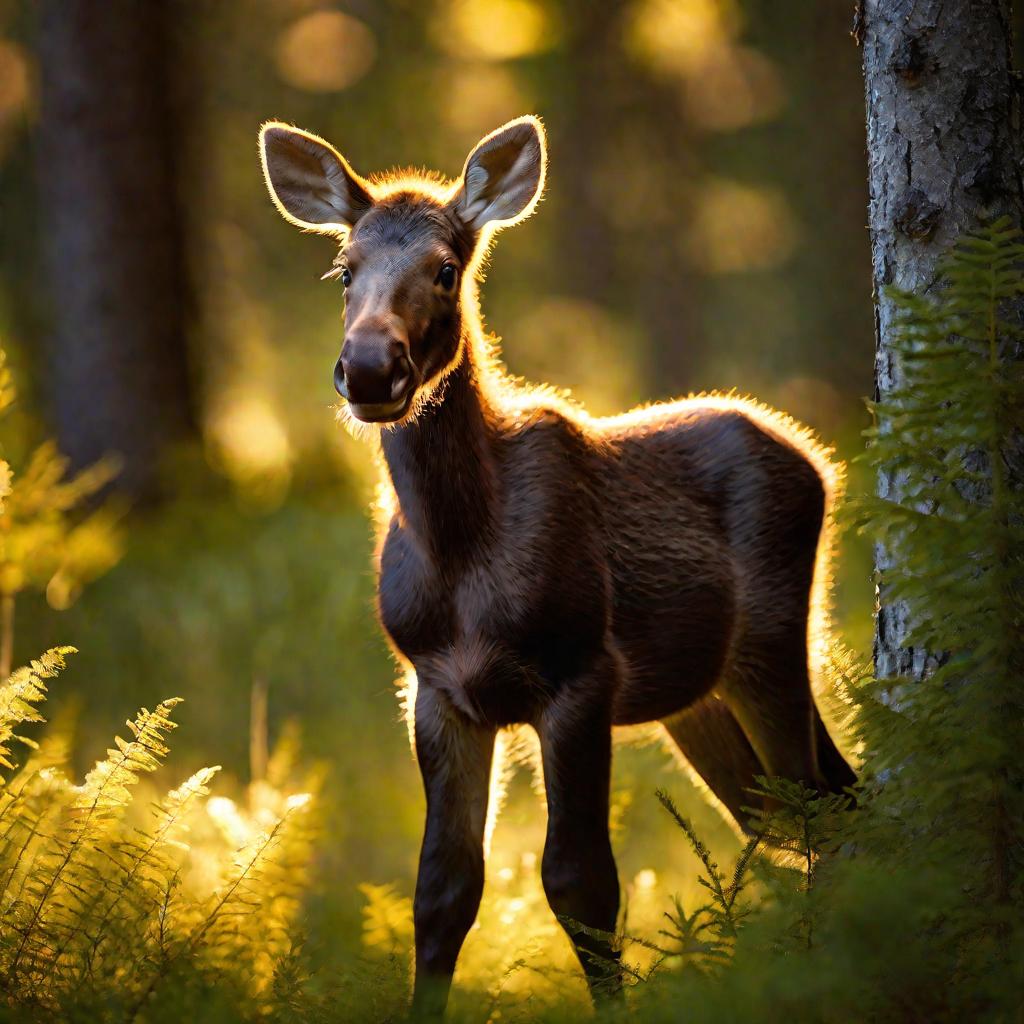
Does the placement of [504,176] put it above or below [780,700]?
above

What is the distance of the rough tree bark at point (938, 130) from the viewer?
13.6 feet

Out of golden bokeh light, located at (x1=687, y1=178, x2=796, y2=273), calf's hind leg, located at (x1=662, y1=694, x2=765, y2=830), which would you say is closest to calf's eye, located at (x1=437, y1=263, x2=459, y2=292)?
calf's hind leg, located at (x1=662, y1=694, x2=765, y2=830)

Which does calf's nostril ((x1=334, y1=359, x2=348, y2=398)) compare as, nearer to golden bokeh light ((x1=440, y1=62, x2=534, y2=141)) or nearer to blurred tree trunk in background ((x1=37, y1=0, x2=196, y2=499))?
blurred tree trunk in background ((x1=37, y1=0, x2=196, y2=499))

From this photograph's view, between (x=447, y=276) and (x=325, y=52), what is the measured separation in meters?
14.3

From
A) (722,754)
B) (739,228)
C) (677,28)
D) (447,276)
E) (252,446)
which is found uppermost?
(739,228)

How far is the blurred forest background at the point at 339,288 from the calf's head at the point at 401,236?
210cm

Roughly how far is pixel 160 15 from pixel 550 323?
10.9m

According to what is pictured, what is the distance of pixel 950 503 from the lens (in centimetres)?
342

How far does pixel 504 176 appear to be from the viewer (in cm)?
487

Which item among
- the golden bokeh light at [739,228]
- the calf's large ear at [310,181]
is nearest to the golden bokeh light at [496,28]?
the golden bokeh light at [739,228]

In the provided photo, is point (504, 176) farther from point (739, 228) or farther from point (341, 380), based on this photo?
point (739, 228)

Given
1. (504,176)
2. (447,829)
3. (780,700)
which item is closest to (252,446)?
(504,176)

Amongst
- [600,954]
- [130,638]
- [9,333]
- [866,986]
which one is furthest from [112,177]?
[866,986]

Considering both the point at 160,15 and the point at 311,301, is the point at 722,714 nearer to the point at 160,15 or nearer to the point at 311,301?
the point at 160,15
